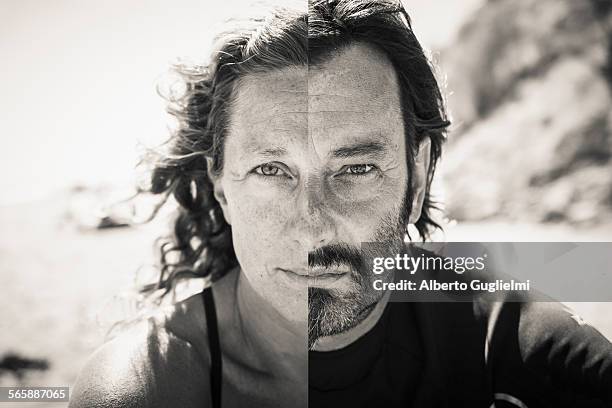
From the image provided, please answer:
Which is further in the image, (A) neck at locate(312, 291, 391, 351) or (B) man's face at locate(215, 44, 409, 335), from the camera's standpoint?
(A) neck at locate(312, 291, 391, 351)

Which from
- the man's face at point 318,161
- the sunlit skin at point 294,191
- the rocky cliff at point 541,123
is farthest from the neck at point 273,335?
the rocky cliff at point 541,123

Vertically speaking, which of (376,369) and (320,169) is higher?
(320,169)

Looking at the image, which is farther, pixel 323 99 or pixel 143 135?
pixel 143 135

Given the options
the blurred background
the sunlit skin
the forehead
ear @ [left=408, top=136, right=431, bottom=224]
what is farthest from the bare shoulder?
ear @ [left=408, top=136, right=431, bottom=224]

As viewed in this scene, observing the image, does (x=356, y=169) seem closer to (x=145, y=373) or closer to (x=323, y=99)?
(x=323, y=99)

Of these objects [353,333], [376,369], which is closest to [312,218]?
[353,333]

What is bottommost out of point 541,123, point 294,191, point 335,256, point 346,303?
point 346,303

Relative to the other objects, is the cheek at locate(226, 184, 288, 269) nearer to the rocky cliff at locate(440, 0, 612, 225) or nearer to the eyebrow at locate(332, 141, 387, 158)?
the eyebrow at locate(332, 141, 387, 158)
